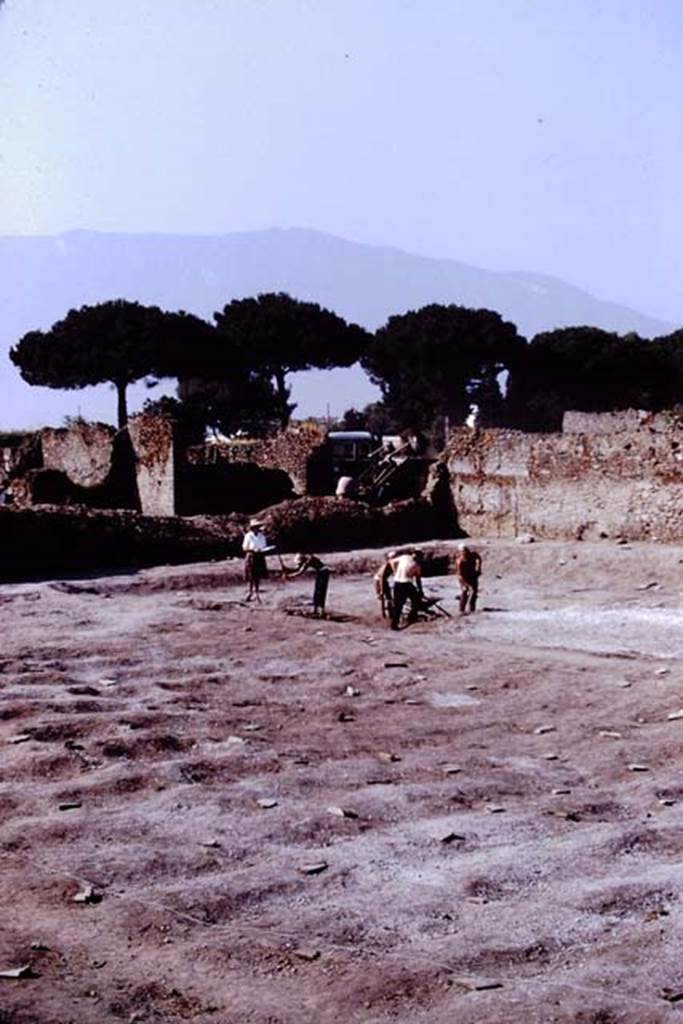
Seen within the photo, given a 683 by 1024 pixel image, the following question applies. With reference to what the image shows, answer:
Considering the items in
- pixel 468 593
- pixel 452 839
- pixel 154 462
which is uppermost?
pixel 154 462

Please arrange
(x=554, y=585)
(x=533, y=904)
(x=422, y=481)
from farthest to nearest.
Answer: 1. (x=422, y=481)
2. (x=554, y=585)
3. (x=533, y=904)

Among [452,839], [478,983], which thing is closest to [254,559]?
[452,839]

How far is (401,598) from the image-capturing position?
1756 cm

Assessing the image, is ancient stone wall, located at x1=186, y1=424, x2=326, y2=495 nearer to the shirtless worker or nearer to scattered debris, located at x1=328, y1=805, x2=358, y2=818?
the shirtless worker

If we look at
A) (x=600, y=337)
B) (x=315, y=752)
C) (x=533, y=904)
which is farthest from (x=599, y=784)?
(x=600, y=337)

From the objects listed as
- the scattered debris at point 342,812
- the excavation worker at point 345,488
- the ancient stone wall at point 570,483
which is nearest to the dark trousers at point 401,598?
the ancient stone wall at point 570,483

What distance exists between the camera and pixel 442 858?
813 cm

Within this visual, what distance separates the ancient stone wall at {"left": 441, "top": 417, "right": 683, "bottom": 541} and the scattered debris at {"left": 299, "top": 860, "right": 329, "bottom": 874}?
56.9 feet

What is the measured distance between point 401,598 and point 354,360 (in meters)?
42.4

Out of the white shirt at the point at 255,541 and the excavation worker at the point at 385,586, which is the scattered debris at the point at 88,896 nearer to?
the excavation worker at the point at 385,586

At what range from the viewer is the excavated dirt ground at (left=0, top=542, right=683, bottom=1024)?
6.16 metres

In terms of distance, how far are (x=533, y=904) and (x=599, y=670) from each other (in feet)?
22.5

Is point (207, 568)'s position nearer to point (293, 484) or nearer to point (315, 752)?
point (293, 484)

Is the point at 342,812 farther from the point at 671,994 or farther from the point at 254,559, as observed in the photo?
the point at 254,559
